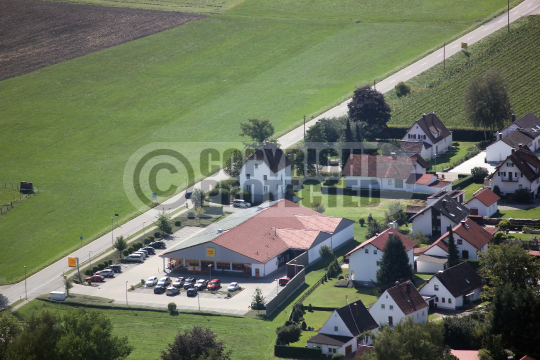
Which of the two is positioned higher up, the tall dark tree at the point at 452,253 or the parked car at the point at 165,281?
the tall dark tree at the point at 452,253

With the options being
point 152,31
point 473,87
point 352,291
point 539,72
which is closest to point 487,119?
point 473,87

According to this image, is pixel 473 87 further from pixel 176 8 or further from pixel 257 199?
pixel 176 8

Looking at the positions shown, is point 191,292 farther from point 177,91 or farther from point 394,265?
point 177,91

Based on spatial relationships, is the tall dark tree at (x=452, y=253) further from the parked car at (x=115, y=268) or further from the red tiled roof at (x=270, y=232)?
the parked car at (x=115, y=268)

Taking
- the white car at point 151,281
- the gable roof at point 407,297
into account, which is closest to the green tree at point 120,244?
the white car at point 151,281

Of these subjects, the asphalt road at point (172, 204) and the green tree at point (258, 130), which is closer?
the asphalt road at point (172, 204)

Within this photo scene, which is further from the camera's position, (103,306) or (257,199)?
(257,199)
